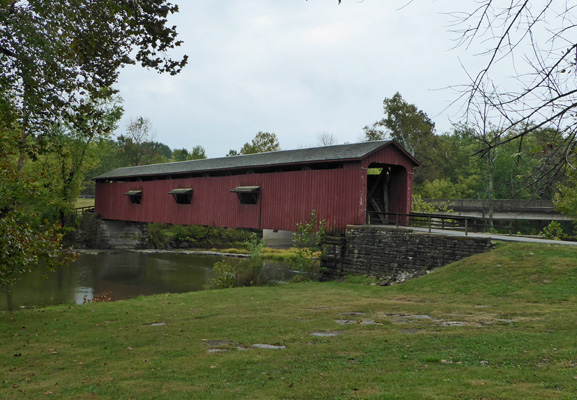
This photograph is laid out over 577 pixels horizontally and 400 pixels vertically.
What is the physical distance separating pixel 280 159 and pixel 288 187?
1539mm

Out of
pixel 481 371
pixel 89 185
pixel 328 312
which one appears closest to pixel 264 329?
pixel 328 312

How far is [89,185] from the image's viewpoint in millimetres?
70562

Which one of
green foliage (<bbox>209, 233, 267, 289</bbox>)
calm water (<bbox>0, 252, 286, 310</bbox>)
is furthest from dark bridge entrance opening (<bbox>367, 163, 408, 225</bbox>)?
calm water (<bbox>0, 252, 286, 310</bbox>)

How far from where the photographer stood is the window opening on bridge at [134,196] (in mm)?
32378

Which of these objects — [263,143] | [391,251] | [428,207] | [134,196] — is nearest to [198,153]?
[263,143]

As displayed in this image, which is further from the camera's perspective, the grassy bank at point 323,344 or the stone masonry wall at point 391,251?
the stone masonry wall at point 391,251

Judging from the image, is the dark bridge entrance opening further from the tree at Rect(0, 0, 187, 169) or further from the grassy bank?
the tree at Rect(0, 0, 187, 169)

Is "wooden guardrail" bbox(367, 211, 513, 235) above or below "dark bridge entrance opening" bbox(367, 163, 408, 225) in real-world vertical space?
below

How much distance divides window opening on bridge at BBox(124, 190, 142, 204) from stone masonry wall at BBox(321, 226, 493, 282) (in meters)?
18.5

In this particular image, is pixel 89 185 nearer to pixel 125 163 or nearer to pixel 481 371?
pixel 125 163

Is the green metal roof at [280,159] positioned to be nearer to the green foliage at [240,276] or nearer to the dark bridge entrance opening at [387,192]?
the dark bridge entrance opening at [387,192]

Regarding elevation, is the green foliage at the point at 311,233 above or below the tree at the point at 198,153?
below

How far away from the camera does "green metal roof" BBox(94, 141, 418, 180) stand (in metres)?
18.8

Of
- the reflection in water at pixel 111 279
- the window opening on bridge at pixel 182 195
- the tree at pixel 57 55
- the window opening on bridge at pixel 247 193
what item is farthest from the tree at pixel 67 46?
the window opening on bridge at pixel 182 195
